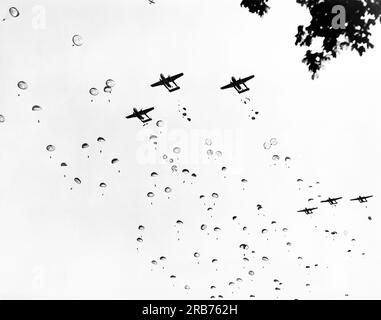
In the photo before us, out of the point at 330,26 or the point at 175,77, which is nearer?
the point at 330,26

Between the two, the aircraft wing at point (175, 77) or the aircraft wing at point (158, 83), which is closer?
the aircraft wing at point (175, 77)

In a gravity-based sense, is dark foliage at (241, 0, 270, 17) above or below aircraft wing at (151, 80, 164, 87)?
below

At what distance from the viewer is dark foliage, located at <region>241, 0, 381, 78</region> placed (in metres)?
8.09

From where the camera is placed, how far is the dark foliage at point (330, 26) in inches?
319

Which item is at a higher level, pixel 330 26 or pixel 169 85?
pixel 169 85

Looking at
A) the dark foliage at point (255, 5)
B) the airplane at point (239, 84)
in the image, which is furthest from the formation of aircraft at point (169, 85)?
the dark foliage at point (255, 5)

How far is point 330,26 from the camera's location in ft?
27.8

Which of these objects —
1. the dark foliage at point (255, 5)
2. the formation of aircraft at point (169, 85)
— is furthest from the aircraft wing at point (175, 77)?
the dark foliage at point (255, 5)

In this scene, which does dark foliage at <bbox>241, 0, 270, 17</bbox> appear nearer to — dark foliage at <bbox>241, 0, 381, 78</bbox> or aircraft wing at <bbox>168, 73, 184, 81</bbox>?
dark foliage at <bbox>241, 0, 381, 78</bbox>

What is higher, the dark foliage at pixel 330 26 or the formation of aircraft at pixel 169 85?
the formation of aircraft at pixel 169 85

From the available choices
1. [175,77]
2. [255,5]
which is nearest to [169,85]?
[175,77]

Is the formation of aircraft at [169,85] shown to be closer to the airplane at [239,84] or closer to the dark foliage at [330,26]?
the airplane at [239,84]

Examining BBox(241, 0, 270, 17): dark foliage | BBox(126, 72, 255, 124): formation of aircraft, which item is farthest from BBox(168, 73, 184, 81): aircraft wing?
BBox(241, 0, 270, 17): dark foliage

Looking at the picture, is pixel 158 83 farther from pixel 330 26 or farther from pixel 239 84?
pixel 330 26
